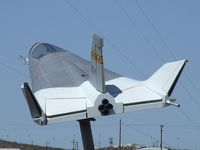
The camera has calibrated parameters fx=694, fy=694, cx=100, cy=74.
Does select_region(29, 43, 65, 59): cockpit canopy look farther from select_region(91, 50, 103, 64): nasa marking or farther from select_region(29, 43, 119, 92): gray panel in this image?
select_region(91, 50, 103, 64): nasa marking

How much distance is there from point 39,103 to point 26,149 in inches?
4914

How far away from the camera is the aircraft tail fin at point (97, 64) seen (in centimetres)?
4456

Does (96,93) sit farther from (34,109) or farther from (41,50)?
(41,50)

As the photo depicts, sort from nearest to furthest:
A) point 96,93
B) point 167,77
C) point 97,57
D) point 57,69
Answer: point 97,57, point 96,93, point 167,77, point 57,69

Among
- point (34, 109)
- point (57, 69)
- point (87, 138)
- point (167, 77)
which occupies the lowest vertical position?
point (87, 138)

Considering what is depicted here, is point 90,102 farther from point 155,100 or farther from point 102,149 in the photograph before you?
point 102,149

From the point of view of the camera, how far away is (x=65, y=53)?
6612cm

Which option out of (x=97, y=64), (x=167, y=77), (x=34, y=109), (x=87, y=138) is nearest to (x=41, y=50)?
(x=87, y=138)

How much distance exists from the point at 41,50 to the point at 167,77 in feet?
75.6

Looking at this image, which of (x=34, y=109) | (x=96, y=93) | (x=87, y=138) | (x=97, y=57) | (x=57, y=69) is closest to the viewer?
(x=97, y=57)

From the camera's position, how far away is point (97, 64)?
45.7 meters

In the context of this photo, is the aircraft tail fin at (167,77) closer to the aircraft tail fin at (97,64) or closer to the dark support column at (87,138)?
the aircraft tail fin at (97,64)

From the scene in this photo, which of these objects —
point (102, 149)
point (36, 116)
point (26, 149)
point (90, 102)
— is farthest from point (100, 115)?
point (102, 149)

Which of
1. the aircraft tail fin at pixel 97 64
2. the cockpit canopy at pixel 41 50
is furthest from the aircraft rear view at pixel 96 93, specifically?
the cockpit canopy at pixel 41 50
